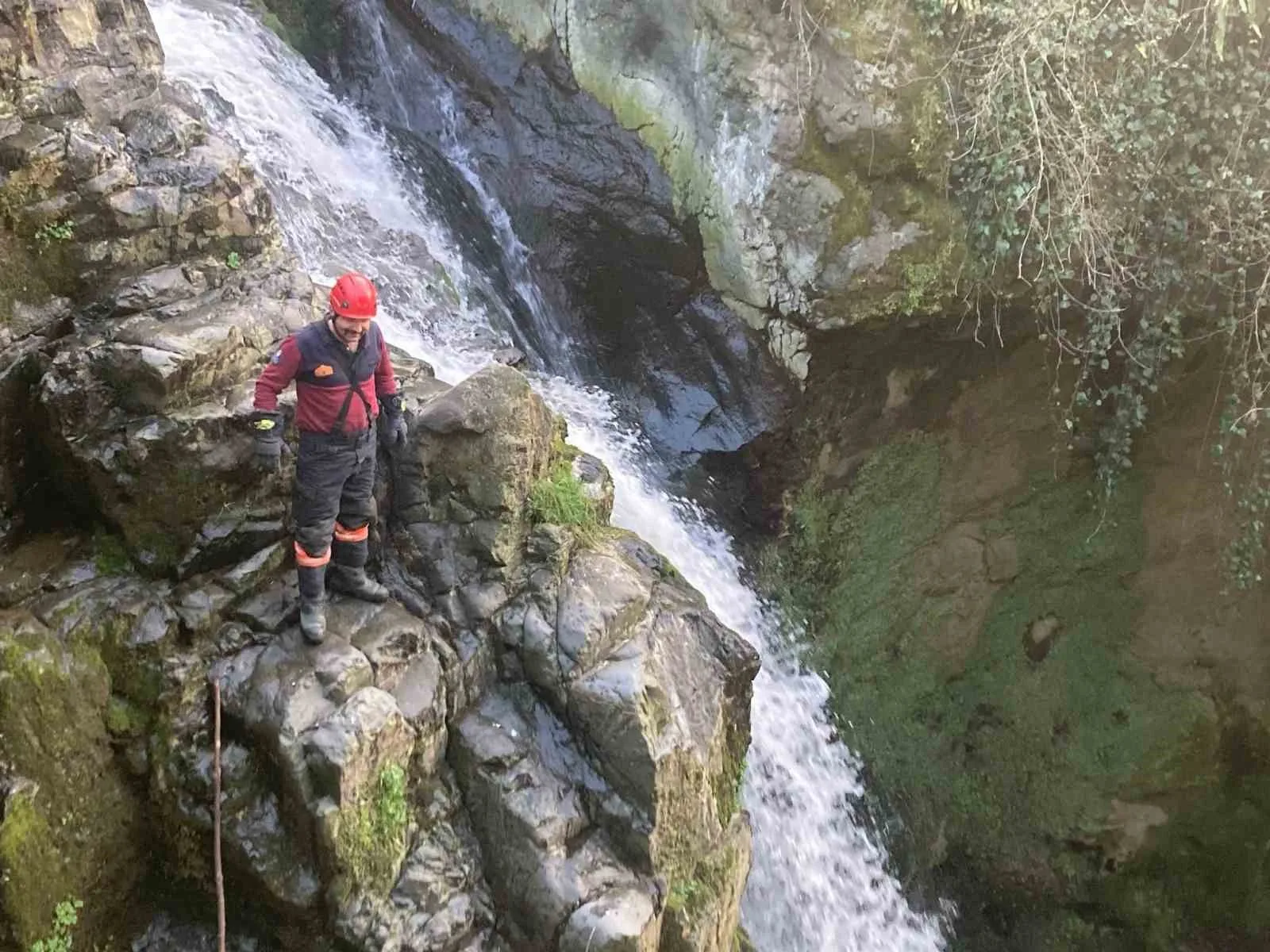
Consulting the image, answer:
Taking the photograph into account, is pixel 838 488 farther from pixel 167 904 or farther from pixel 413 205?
pixel 167 904

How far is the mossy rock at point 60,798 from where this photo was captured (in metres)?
3.40

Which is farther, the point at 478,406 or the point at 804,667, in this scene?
the point at 804,667

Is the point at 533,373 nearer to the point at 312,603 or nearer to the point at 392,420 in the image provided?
the point at 392,420

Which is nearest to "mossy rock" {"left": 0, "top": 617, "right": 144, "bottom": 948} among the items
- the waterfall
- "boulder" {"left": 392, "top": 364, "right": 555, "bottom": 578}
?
"boulder" {"left": 392, "top": 364, "right": 555, "bottom": 578}

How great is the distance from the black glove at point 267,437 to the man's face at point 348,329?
411mm

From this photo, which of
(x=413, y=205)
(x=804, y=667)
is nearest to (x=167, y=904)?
(x=804, y=667)

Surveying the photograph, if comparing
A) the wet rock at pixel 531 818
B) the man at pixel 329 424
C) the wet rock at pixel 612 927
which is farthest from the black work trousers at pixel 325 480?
the wet rock at pixel 612 927

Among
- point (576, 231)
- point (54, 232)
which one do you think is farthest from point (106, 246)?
point (576, 231)

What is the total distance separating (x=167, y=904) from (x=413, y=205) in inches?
216

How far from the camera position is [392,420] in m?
4.24

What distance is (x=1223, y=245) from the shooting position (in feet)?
19.9

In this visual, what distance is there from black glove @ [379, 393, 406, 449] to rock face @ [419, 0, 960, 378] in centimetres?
351

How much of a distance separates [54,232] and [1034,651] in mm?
7661

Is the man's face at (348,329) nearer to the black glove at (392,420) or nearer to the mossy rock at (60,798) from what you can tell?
the black glove at (392,420)
